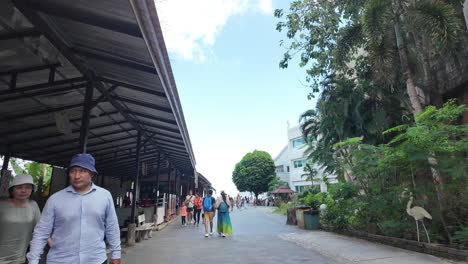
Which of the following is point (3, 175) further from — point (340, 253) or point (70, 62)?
point (340, 253)

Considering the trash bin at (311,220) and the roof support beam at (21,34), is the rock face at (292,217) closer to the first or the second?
the trash bin at (311,220)

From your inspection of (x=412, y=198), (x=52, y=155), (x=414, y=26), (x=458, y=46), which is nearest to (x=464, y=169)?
(x=412, y=198)


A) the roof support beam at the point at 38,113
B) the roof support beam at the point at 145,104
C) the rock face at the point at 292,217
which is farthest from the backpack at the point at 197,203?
the roof support beam at the point at 38,113

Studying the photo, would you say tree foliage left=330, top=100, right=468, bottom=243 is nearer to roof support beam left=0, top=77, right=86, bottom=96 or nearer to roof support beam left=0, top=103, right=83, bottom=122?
roof support beam left=0, top=77, right=86, bottom=96

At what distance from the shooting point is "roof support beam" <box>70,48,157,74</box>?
4.80 meters

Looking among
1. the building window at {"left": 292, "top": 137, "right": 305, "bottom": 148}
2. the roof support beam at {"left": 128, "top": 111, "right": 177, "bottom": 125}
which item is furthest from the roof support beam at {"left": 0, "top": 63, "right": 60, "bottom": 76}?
the building window at {"left": 292, "top": 137, "right": 305, "bottom": 148}

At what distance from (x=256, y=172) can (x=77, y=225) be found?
167 ft

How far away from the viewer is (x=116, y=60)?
4.95 m

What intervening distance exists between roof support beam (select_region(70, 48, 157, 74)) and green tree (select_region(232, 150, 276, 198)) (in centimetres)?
4847

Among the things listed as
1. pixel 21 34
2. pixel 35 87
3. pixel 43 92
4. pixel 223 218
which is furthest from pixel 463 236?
pixel 43 92

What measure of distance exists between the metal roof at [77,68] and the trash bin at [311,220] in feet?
22.3

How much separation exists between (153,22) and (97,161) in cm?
1261

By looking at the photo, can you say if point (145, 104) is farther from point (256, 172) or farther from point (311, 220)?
point (256, 172)

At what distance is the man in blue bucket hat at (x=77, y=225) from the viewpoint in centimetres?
238
